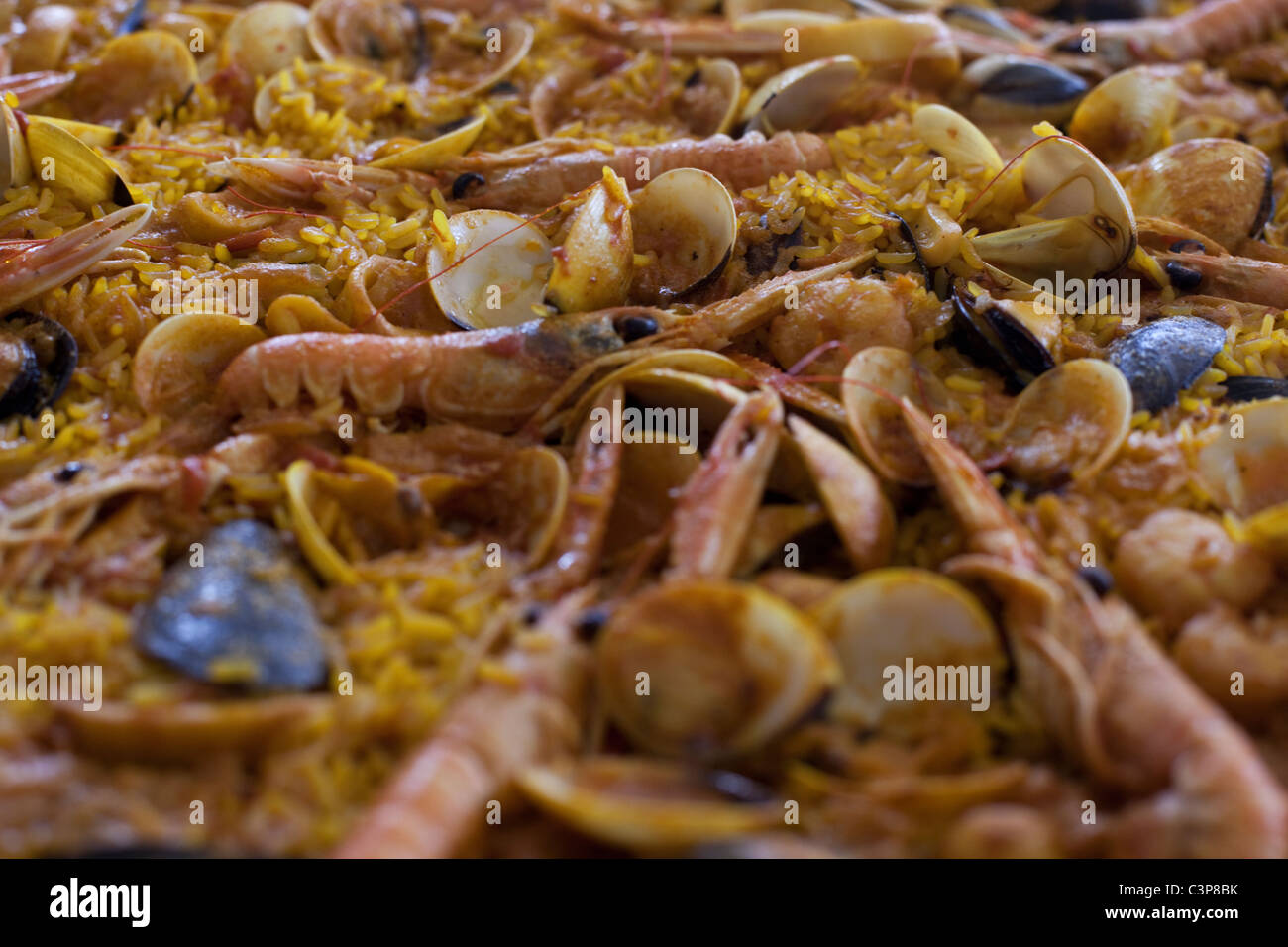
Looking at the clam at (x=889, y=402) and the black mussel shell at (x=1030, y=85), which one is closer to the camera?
the clam at (x=889, y=402)

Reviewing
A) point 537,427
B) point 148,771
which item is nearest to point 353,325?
point 537,427

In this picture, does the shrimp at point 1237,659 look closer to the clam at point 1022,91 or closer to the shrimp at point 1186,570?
the shrimp at point 1186,570

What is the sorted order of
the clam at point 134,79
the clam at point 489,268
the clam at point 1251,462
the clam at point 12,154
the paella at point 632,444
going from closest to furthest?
the paella at point 632,444, the clam at point 1251,462, the clam at point 489,268, the clam at point 12,154, the clam at point 134,79

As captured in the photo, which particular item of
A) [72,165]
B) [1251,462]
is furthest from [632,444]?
[72,165]

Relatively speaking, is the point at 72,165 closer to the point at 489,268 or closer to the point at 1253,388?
the point at 489,268

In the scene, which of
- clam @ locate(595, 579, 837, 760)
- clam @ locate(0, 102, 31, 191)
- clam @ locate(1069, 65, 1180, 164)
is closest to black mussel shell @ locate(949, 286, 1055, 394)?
clam @ locate(595, 579, 837, 760)

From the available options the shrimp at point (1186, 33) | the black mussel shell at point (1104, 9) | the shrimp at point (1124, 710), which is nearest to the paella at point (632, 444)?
the shrimp at point (1124, 710)

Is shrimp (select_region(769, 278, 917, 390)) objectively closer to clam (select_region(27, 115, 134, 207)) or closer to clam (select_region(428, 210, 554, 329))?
clam (select_region(428, 210, 554, 329))
